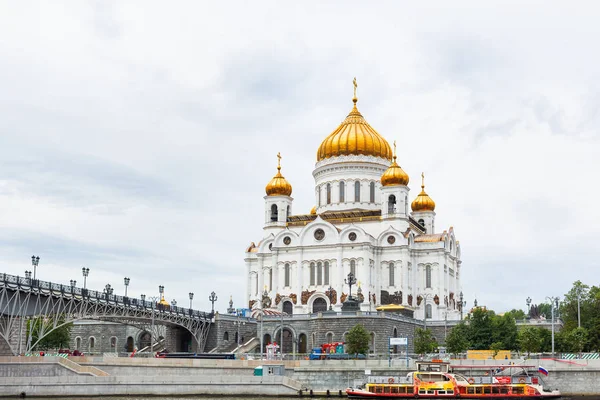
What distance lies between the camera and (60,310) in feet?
223

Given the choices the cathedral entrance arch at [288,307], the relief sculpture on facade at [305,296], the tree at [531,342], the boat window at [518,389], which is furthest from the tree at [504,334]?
the boat window at [518,389]

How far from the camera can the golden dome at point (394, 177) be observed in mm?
98938

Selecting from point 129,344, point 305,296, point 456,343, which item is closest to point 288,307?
point 305,296

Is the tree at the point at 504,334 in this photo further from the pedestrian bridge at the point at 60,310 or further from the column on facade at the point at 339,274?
the pedestrian bridge at the point at 60,310

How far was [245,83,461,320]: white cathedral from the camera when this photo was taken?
9688 centimetres

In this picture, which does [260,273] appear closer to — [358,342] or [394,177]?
[394,177]

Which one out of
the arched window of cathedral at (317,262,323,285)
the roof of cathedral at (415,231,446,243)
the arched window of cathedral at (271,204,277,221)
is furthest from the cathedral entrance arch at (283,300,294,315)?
the roof of cathedral at (415,231,446,243)

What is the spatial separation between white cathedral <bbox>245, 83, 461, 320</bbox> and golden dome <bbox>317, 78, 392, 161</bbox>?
12 centimetres

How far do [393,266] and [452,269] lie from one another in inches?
392

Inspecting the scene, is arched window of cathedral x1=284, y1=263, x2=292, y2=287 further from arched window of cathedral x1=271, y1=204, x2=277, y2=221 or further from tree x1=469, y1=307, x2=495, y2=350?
tree x1=469, y1=307, x2=495, y2=350

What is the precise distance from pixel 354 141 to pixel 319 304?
20.7 m

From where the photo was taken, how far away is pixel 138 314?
255ft

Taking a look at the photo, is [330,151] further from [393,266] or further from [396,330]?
[396,330]

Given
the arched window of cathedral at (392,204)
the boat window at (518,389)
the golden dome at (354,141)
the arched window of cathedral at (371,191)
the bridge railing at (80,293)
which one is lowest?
the boat window at (518,389)
